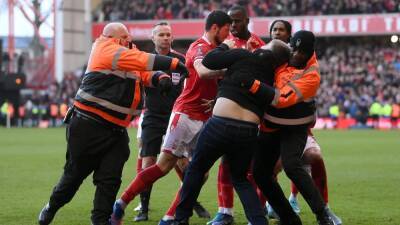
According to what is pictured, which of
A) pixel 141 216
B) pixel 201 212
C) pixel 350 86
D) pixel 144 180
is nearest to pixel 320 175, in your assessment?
pixel 201 212

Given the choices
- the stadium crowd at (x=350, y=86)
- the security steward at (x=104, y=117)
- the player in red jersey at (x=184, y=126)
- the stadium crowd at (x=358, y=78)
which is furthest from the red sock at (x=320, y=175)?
the stadium crowd at (x=358, y=78)

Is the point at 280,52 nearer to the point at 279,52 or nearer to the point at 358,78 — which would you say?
the point at 279,52

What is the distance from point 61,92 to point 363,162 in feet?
94.8

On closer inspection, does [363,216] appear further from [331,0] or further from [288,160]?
[331,0]

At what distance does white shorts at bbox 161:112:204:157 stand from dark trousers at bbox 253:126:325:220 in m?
0.87

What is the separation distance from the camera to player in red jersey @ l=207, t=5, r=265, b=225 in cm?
1030

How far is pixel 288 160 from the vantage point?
9.45 meters

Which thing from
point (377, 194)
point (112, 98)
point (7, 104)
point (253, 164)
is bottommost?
point (7, 104)

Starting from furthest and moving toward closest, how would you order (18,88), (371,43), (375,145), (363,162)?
(371,43)
(18,88)
(375,145)
(363,162)

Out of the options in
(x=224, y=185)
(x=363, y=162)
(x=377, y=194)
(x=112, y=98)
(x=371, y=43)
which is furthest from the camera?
(x=371, y=43)

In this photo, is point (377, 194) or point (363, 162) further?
point (363, 162)

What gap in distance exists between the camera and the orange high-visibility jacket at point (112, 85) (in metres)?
8.96

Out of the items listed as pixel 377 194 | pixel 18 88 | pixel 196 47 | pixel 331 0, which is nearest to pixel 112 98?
pixel 196 47

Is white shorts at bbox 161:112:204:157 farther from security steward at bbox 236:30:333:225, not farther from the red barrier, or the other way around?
the red barrier
